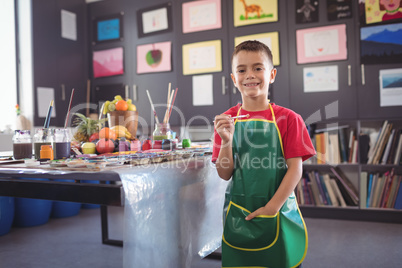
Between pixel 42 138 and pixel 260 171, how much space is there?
0.95 metres

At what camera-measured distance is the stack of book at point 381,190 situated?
2898mm

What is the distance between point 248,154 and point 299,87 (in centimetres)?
223

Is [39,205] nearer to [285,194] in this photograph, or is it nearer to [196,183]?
[196,183]

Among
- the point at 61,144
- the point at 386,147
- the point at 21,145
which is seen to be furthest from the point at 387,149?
the point at 21,145

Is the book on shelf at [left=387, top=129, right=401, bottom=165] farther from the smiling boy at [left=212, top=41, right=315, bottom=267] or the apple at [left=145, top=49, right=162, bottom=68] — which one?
the apple at [left=145, top=49, right=162, bottom=68]

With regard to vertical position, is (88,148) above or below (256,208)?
above

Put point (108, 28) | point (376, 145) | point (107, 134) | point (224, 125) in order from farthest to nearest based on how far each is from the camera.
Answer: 1. point (108, 28)
2. point (376, 145)
3. point (107, 134)
4. point (224, 125)

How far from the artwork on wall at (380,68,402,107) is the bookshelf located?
0.19 metres

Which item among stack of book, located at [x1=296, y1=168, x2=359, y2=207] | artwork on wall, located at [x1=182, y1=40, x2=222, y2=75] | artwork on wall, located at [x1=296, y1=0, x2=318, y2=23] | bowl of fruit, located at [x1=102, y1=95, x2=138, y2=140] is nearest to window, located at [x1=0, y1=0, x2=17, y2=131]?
artwork on wall, located at [x1=182, y1=40, x2=222, y2=75]

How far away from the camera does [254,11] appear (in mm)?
3371

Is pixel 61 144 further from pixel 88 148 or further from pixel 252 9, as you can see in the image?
pixel 252 9

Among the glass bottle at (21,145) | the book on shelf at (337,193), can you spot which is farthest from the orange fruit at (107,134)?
the book on shelf at (337,193)

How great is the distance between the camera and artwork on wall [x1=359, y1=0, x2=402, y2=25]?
291 cm

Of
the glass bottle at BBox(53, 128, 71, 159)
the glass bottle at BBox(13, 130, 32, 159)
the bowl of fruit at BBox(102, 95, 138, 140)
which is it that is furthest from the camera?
the bowl of fruit at BBox(102, 95, 138, 140)
